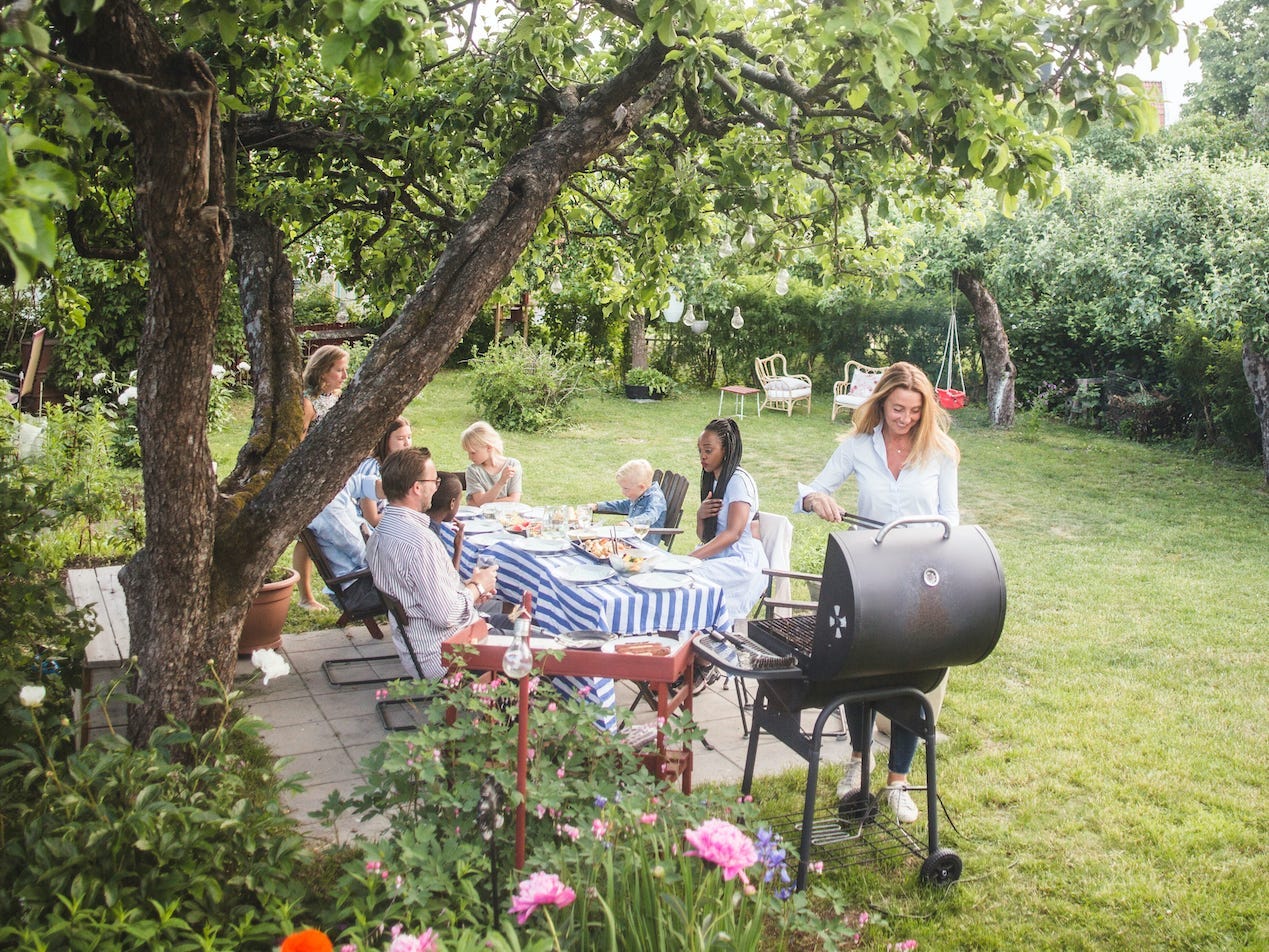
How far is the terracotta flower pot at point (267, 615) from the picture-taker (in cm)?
526

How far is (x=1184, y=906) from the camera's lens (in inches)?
140

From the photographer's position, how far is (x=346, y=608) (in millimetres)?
5297

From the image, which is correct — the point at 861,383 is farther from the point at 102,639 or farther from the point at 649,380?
the point at 102,639

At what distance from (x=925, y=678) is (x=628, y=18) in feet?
8.41

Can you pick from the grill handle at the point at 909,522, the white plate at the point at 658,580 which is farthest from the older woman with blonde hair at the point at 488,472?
the grill handle at the point at 909,522

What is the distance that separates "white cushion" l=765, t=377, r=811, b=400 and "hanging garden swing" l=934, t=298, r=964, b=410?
2.16 m

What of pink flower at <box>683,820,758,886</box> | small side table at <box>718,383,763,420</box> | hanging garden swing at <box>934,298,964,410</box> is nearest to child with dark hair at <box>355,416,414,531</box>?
pink flower at <box>683,820,758,886</box>

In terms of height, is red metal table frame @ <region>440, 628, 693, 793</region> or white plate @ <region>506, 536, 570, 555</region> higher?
white plate @ <region>506, 536, 570, 555</region>

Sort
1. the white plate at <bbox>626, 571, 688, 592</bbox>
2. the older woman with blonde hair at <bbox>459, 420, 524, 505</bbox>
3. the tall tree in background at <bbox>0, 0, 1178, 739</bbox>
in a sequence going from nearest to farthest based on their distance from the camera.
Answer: the tall tree in background at <bbox>0, 0, 1178, 739</bbox>
the white plate at <bbox>626, 571, 688, 592</bbox>
the older woman with blonde hair at <bbox>459, 420, 524, 505</bbox>

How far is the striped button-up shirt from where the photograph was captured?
165 inches

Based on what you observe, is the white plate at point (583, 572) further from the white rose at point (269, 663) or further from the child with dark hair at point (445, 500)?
the white rose at point (269, 663)

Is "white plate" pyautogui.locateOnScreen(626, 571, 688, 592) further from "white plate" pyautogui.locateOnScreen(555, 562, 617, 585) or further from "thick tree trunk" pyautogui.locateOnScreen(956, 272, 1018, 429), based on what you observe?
"thick tree trunk" pyautogui.locateOnScreen(956, 272, 1018, 429)

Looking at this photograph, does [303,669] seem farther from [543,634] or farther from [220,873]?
[220,873]

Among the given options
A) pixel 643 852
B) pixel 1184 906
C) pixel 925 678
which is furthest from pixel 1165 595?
pixel 643 852
